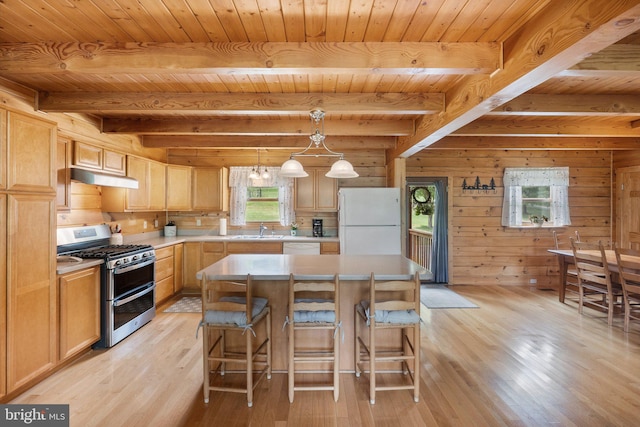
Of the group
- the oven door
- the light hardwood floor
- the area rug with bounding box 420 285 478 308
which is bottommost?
the light hardwood floor

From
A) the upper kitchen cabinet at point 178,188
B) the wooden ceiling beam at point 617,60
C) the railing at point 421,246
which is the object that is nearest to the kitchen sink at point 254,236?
the upper kitchen cabinet at point 178,188

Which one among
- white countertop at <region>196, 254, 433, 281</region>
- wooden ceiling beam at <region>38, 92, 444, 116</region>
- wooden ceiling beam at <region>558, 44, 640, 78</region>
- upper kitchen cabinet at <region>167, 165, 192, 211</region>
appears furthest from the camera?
upper kitchen cabinet at <region>167, 165, 192, 211</region>

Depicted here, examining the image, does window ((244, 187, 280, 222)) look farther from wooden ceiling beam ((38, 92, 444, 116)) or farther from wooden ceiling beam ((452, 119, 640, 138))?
wooden ceiling beam ((452, 119, 640, 138))

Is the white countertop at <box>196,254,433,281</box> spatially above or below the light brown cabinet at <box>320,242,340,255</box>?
above

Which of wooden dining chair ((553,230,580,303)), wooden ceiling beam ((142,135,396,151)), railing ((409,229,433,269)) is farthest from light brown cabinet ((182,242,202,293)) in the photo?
wooden dining chair ((553,230,580,303))

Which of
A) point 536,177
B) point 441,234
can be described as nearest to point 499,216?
point 536,177

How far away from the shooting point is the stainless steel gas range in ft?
10.2

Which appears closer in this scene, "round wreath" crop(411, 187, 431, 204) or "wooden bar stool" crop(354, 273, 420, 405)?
"wooden bar stool" crop(354, 273, 420, 405)

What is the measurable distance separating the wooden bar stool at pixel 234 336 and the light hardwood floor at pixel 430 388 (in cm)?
13

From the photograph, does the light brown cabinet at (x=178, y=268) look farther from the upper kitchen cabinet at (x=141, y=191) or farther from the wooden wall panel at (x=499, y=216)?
the wooden wall panel at (x=499, y=216)

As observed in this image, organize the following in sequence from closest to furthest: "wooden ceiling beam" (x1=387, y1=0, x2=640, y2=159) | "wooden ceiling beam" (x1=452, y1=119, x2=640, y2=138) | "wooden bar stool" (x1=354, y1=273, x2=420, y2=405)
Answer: "wooden ceiling beam" (x1=387, y1=0, x2=640, y2=159) < "wooden bar stool" (x1=354, y1=273, x2=420, y2=405) < "wooden ceiling beam" (x1=452, y1=119, x2=640, y2=138)

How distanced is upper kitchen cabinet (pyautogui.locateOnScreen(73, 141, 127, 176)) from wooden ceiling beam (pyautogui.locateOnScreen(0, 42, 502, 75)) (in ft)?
4.48

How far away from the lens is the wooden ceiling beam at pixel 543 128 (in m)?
3.87

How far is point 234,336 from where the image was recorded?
2643mm
